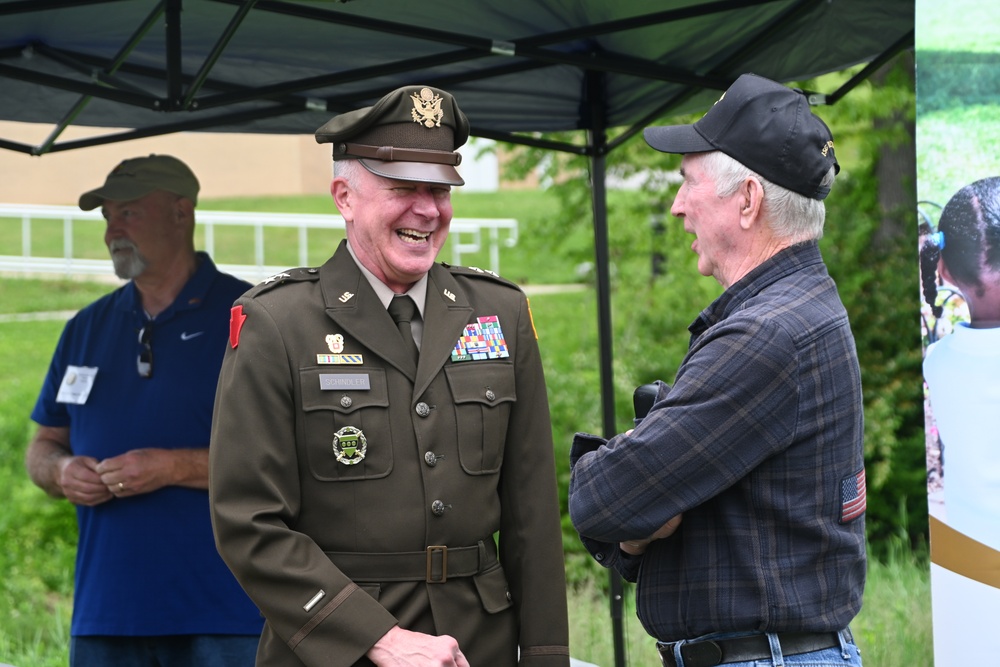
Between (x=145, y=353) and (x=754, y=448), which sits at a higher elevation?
(x=145, y=353)

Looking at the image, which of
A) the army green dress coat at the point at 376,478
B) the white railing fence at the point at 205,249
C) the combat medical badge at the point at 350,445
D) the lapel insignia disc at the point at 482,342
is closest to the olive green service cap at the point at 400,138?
the army green dress coat at the point at 376,478

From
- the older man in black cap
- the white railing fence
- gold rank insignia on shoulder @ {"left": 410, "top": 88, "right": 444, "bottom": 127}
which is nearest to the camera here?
the older man in black cap

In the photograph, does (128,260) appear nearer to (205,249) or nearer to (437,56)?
(437,56)

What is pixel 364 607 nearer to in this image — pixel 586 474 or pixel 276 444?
pixel 276 444

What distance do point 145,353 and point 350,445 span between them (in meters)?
1.83

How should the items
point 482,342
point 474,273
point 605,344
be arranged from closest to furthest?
point 482,342
point 474,273
point 605,344

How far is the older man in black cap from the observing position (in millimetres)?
2033

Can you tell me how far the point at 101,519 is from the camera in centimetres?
398

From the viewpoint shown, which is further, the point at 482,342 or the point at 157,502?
the point at 157,502

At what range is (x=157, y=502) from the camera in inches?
155

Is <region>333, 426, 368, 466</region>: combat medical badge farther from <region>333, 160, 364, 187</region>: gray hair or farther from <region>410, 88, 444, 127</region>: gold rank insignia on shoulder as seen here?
<region>410, 88, 444, 127</region>: gold rank insignia on shoulder

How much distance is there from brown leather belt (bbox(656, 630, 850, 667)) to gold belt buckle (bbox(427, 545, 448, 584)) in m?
0.54

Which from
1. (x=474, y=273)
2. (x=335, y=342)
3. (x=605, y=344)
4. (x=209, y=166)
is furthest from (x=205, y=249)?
(x=335, y=342)

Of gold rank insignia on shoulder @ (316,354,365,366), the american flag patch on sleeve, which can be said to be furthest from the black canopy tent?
the american flag patch on sleeve
